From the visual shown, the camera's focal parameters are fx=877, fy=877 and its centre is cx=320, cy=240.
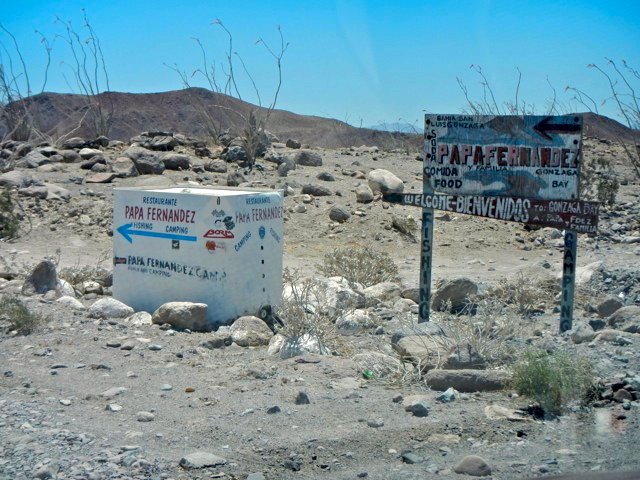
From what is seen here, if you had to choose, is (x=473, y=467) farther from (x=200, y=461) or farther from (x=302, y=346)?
(x=302, y=346)

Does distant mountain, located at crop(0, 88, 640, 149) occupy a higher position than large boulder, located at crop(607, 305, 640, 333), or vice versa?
distant mountain, located at crop(0, 88, 640, 149)

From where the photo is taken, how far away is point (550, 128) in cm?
805

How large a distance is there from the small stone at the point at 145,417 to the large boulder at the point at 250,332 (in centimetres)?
223

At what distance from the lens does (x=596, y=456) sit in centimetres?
491

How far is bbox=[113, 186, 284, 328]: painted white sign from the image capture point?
328 inches

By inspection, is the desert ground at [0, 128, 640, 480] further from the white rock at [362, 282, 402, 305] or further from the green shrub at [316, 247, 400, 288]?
the green shrub at [316, 247, 400, 288]

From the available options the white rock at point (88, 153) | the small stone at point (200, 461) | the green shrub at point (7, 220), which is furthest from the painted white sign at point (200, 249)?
the white rock at point (88, 153)

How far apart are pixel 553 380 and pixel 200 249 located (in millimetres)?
3939

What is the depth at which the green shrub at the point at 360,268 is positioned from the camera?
11.1 m

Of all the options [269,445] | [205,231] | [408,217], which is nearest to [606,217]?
[408,217]

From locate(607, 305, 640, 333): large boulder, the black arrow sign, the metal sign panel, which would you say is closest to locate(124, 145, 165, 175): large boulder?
the metal sign panel

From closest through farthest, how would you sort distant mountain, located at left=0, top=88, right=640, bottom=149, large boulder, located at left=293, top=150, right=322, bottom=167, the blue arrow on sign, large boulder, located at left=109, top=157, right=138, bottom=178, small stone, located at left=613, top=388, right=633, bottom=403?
small stone, located at left=613, top=388, right=633, bottom=403 < the blue arrow on sign < large boulder, located at left=109, top=157, right=138, bottom=178 < large boulder, located at left=293, top=150, right=322, bottom=167 < distant mountain, located at left=0, top=88, right=640, bottom=149

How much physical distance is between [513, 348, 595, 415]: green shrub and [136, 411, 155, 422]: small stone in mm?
2385

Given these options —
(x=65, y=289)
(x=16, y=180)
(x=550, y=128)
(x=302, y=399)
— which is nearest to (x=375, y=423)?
(x=302, y=399)
